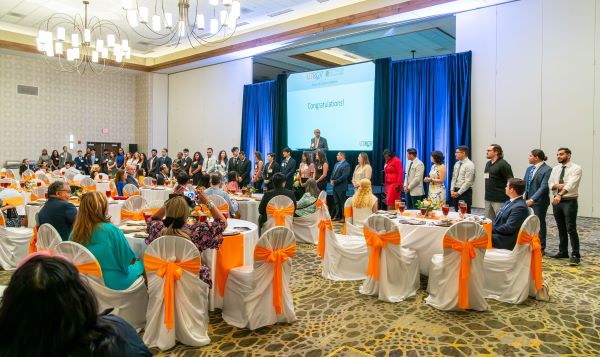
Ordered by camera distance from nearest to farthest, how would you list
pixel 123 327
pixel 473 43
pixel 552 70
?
pixel 123 327 < pixel 552 70 < pixel 473 43

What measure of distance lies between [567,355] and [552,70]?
6.63 meters

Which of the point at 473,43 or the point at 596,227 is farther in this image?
the point at 473,43

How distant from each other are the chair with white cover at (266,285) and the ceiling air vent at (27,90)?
14347 mm

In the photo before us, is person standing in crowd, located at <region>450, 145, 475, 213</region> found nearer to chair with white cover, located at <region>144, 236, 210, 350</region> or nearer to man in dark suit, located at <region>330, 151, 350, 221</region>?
man in dark suit, located at <region>330, 151, 350, 221</region>

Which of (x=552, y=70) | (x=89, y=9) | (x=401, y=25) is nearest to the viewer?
(x=552, y=70)

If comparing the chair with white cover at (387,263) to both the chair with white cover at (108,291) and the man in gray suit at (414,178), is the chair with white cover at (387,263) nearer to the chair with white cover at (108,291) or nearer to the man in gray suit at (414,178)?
the chair with white cover at (108,291)

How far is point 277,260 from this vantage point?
3439mm

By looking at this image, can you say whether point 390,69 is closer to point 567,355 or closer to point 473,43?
point 473,43

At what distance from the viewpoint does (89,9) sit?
429 inches

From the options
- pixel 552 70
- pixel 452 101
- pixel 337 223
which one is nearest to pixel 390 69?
pixel 452 101

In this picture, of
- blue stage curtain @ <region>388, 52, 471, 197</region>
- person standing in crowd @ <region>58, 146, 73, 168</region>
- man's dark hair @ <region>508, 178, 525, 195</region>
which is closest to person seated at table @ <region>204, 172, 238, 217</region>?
man's dark hair @ <region>508, 178, 525, 195</region>

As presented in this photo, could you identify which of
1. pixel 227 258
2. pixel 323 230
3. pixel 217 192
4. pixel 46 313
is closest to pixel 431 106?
pixel 323 230

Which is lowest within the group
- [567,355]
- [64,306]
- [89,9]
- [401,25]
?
[567,355]

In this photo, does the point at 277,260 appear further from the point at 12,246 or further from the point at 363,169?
the point at 363,169
